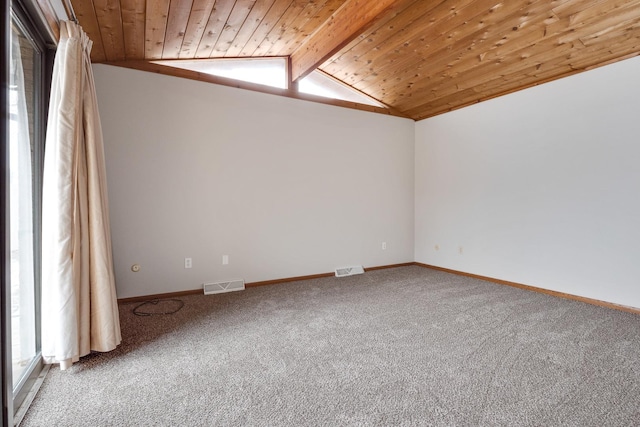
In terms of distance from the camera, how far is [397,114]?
493cm

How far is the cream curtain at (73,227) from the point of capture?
186cm

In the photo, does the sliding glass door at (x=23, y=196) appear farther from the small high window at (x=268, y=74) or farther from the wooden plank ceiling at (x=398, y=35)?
the small high window at (x=268, y=74)

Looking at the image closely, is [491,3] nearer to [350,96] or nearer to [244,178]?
[350,96]

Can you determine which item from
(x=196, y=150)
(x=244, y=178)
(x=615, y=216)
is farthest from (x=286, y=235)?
(x=615, y=216)

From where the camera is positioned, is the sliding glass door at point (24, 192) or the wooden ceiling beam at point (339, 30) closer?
the sliding glass door at point (24, 192)

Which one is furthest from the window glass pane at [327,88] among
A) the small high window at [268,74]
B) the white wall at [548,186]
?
the white wall at [548,186]

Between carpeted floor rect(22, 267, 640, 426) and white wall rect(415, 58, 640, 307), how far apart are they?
0.55 m

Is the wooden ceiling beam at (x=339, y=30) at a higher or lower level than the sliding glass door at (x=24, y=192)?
higher

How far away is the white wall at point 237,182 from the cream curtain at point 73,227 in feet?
4.03

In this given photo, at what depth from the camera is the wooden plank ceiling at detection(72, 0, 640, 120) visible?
8.44 feet

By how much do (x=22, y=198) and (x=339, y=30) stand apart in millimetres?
2745

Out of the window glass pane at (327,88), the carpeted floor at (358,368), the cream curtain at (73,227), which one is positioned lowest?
the carpeted floor at (358,368)

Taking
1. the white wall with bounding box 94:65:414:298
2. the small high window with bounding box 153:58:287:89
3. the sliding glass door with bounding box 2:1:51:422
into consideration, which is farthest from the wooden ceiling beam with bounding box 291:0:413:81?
the sliding glass door with bounding box 2:1:51:422

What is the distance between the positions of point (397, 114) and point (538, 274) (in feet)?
9.39
